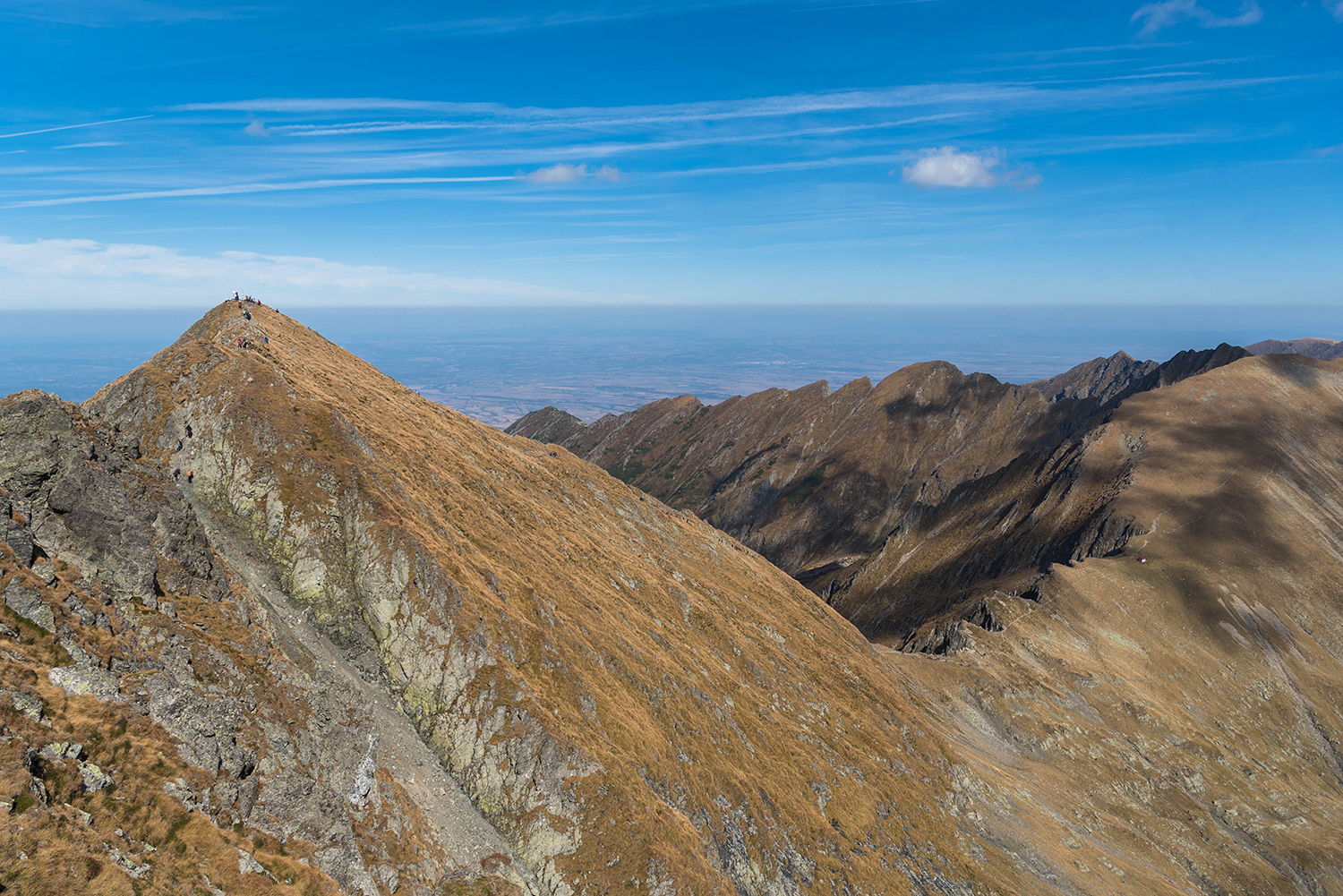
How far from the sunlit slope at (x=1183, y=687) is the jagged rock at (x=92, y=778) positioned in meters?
87.7

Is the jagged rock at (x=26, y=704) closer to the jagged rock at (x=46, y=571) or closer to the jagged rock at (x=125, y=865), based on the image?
the jagged rock at (x=125, y=865)

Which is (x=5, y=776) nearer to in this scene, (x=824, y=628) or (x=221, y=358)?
(x=221, y=358)

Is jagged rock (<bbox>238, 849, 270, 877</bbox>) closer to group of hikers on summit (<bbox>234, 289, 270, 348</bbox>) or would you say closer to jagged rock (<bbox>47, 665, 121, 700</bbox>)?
jagged rock (<bbox>47, 665, 121, 700</bbox>)

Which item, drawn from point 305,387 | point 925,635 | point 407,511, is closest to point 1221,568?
point 925,635

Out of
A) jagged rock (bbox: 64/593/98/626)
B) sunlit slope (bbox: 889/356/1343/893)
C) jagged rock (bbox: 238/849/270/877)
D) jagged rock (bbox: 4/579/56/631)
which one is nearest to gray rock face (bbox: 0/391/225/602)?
jagged rock (bbox: 64/593/98/626)

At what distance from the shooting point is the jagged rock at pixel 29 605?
1030 inches

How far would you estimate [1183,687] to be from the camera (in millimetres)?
117062

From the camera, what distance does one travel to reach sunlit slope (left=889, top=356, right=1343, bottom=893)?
8531 cm

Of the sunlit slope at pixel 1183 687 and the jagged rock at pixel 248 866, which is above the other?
the jagged rock at pixel 248 866

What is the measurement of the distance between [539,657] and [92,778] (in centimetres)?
2777

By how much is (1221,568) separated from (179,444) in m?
188

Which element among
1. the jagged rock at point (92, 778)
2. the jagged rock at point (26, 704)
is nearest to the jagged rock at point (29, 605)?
the jagged rock at point (26, 704)

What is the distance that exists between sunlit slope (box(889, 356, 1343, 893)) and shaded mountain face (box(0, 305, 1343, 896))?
2.38 feet

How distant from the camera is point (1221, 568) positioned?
135 meters
